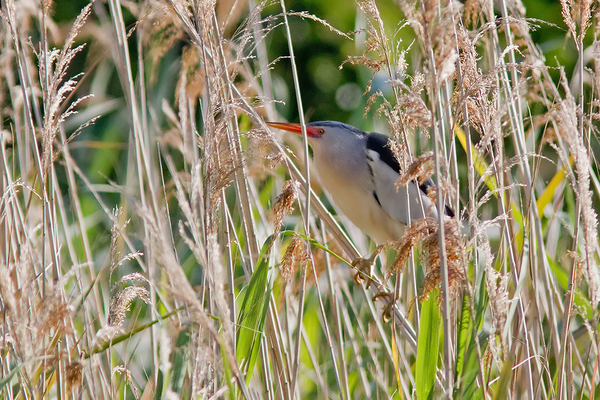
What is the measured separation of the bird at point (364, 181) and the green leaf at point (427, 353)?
90 cm

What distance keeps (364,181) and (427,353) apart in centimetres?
99

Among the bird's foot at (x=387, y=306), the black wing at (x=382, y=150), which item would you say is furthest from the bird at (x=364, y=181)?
the bird's foot at (x=387, y=306)

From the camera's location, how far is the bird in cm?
199

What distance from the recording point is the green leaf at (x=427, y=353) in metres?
1.06

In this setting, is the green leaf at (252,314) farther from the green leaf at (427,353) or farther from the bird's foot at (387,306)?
the bird's foot at (387,306)

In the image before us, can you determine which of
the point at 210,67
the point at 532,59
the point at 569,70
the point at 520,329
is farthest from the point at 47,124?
the point at 569,70

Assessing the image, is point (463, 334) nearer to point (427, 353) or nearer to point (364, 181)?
point (427, 353)

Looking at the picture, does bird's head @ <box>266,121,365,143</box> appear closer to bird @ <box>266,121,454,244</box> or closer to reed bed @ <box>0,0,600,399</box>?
bird @ <box>266,121,454,244</box>

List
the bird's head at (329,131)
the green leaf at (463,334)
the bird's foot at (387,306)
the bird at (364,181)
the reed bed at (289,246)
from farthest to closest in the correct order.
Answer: the bird's head at (329,131), the bird at (364,181), the bird's foot at (387,306), the green leaf at (463,334), the reed bed at (289,246)

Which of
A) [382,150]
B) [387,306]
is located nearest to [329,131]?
[382,150]

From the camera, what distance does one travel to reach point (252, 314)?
1.05m

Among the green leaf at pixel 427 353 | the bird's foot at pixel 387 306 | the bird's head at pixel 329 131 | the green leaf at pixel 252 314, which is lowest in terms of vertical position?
the bird's foot at pixel 387 306

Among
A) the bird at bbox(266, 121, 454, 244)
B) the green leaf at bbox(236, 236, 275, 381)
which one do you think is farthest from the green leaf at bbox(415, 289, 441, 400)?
the bird at bbox(266, 121, 454, 244)

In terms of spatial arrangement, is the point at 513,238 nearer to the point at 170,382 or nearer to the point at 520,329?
the point at 520,329
